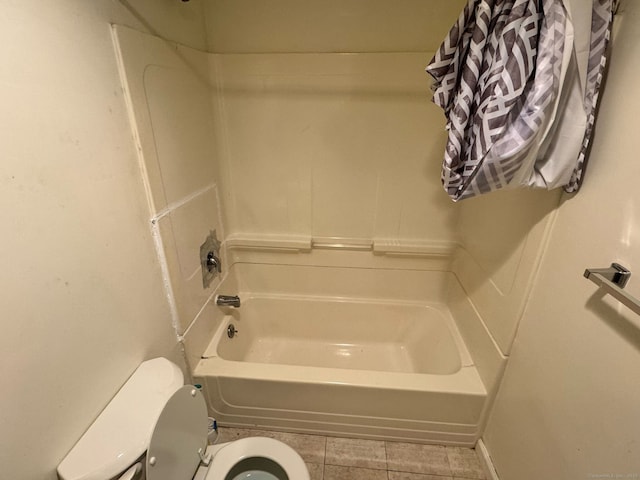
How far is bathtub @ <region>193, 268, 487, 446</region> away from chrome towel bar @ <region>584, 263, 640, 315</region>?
2.62ft

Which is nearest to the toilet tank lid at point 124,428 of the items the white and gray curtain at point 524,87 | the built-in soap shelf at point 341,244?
the built-in soap shelf at point 341,244

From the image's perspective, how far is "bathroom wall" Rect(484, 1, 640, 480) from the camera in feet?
2.28

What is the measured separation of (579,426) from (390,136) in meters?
1.32

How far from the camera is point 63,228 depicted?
70 centimetres

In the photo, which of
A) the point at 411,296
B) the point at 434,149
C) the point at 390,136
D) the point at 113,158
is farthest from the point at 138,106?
the point at 411,296

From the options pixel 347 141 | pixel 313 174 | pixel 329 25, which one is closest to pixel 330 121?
pixel 347 141

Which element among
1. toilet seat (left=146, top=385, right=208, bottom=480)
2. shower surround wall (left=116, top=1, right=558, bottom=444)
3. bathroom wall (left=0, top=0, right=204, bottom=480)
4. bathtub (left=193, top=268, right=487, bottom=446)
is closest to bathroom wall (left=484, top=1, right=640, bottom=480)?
shower surround wall (left=116, top=1, right=558, bottom=444)

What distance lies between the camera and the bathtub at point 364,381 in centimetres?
135

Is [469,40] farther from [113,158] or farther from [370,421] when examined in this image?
[370,421]

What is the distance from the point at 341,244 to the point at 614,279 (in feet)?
4.06

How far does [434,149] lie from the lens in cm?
158

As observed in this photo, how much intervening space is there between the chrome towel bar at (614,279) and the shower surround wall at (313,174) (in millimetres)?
271

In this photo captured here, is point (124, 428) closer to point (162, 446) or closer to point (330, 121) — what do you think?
point (162, 446)

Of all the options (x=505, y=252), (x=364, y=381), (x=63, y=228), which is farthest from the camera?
(x=364, y=381)
